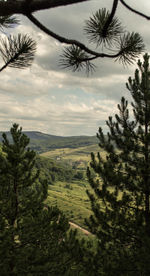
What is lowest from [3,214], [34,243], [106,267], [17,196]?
[106,267]

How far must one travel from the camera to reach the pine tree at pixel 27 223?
1149 centimetres

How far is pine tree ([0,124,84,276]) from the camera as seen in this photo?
11.5 metres

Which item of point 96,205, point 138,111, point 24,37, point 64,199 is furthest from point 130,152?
point 64,199

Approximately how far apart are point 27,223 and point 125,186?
5.95 metres

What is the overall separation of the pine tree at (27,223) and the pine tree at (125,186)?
6.86 ft

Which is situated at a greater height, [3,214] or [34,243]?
[3,214]

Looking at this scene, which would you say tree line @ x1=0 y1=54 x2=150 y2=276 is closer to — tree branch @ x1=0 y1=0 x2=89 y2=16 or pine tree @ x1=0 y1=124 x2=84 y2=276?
pine tree @ x1=0 y1=124 x2=84 y2=276

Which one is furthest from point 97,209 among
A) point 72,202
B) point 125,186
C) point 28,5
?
point 72,202

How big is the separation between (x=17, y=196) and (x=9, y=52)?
1057 cm

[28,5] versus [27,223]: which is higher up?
[28,5]

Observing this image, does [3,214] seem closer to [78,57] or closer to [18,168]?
[18,168]

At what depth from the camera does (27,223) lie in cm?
1192

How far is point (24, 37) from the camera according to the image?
280 cm

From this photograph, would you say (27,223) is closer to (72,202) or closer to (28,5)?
(28,5)
